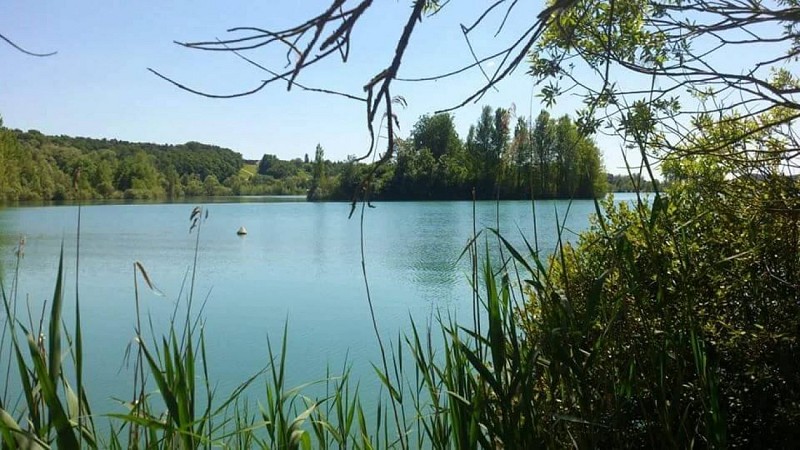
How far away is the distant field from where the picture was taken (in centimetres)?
7757

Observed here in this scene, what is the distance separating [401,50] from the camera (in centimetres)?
88

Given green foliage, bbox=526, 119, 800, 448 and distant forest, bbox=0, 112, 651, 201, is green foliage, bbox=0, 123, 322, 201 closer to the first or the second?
distant forest, bbox=0, 112, 651, 201

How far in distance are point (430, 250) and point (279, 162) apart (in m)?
72.6

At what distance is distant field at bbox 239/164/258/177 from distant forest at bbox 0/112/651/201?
210 mm

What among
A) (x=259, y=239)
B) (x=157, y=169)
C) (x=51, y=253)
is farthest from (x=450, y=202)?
(x=157, y=169)

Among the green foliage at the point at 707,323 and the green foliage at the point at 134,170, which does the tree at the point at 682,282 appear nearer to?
the green foliage at the point at 707,323

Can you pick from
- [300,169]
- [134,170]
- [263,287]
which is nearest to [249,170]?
[300,169]

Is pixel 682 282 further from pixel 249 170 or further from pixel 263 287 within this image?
pixel 249 170

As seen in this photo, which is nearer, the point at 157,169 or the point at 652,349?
the point at 652,349

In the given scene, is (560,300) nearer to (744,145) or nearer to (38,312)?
(744,145)

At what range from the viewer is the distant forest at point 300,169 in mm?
1730

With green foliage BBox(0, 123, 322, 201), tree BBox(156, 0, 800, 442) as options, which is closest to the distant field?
green foliage BBox(0, 123, 322, 201)

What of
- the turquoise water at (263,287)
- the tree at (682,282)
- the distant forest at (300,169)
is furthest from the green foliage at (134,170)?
the tree at (682,282)

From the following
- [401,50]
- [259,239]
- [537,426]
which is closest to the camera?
[401,50]
